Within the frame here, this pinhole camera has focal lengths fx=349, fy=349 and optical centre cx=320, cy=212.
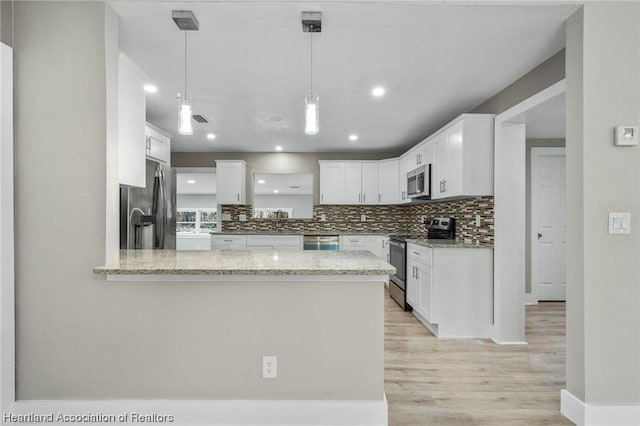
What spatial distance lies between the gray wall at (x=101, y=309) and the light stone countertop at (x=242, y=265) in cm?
11

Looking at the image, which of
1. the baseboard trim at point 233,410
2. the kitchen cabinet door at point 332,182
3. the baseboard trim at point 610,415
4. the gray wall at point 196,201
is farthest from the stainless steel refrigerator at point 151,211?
the gray wall at point 196,201

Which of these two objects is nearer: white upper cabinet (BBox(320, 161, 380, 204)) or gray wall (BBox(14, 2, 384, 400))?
gray wall (BBox(14, 2, 384, 400))

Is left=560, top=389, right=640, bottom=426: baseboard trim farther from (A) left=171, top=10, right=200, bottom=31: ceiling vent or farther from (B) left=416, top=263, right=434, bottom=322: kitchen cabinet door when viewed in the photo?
(A) left=171, top=10, right=200, bottom=31: ceiling vent

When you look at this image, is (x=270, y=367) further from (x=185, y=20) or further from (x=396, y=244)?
(x=396, y=244)

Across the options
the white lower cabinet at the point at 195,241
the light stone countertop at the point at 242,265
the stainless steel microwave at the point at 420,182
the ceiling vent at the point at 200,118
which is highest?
the ceiling vent at the point at 200,118

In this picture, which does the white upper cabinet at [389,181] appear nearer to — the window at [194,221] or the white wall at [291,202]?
the white wall at [291,202]

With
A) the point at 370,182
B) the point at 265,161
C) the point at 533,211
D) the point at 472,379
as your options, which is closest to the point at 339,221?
the point at 370,182

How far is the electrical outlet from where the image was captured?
76.4 inches

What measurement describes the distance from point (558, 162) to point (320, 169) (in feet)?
11.7

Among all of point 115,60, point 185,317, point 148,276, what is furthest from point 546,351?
point 115,60

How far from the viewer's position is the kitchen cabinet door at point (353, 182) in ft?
20.2

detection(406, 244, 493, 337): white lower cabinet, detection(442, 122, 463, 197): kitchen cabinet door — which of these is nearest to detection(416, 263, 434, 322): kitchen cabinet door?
detection(406, 244, 493, 337): white lower cabinet

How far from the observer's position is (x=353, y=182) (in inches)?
242

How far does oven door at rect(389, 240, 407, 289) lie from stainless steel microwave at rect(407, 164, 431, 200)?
2.21 feet
